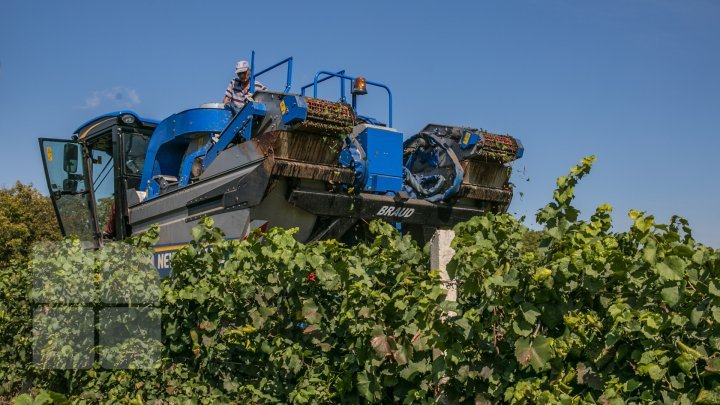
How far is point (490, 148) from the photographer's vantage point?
8.53m

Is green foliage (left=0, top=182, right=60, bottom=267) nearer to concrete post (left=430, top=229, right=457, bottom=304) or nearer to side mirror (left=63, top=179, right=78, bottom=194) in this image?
side mirror (left=63, top=179, right=78, bottom=194)

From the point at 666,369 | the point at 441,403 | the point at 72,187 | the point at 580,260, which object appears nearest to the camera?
the point at 666,369

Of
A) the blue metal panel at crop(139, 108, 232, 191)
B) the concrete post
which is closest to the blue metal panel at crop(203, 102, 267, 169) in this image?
the blue metal panel at crop(139, 108, 232, 191)

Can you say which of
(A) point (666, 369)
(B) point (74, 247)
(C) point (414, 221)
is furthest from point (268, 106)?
(A) point (666, 369)

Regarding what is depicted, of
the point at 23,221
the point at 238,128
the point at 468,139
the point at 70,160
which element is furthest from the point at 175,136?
the point at 23,221

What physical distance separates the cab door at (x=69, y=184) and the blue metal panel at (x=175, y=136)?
0.91 meters

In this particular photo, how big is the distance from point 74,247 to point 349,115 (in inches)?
131

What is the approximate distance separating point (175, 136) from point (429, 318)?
21.8ft

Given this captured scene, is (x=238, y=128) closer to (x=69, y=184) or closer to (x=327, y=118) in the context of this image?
(x=327, y=118)

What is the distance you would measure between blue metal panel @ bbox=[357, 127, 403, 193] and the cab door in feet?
14.1

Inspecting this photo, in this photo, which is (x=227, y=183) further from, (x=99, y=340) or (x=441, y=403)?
(x=441, y=403)

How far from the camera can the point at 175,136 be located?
9.41 m

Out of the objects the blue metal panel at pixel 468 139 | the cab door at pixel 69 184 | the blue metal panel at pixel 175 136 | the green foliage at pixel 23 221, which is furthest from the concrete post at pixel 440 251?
the green foliage at pixel 23 221

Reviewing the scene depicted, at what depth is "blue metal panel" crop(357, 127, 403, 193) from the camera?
8.03m
